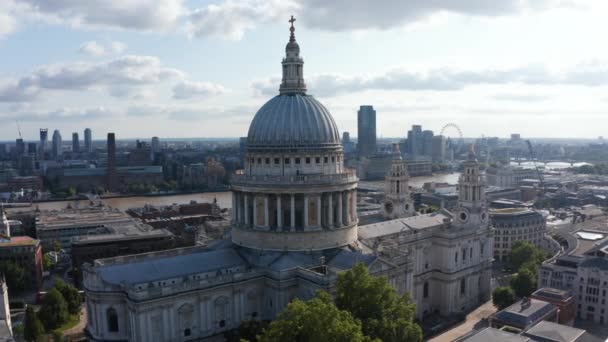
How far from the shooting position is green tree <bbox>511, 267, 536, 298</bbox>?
213 ft

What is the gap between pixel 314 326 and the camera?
33.3 m

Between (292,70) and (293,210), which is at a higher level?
(292,70)

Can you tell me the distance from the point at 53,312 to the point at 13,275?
68.3 feet

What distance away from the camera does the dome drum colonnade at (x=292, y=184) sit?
5253 cm

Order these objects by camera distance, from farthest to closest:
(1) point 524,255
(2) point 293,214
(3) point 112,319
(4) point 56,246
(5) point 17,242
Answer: (4) point 56,246 < (5) point 17,242 < (1) point 524,255 < (2) point 293,214 < (3) point 112,319

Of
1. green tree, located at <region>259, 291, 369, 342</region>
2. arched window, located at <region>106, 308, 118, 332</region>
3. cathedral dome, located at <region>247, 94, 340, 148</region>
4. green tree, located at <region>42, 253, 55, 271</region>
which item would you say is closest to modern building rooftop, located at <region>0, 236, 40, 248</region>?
green tree, located at <region>42, 253, 55, 271</region>

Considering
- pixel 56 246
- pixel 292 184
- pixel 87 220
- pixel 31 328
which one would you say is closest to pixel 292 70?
pixel 292 184

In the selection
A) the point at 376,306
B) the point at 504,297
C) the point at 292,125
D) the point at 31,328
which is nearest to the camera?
the point at 376,306

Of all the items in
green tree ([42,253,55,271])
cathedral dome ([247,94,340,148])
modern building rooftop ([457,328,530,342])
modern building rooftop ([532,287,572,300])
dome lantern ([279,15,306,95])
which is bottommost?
green tree ([42,253,55,271])

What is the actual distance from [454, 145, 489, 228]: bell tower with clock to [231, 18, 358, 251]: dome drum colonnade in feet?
76.7

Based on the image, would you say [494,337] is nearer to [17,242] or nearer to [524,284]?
[524,284]

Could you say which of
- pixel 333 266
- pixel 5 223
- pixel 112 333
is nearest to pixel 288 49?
pixel 333 266

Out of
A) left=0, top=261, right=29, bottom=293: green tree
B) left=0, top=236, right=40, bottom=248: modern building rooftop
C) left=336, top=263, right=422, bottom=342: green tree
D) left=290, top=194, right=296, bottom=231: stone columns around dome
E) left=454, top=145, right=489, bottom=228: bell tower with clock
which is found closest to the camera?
left=336, top=263, right=422, bottom=342: green tree

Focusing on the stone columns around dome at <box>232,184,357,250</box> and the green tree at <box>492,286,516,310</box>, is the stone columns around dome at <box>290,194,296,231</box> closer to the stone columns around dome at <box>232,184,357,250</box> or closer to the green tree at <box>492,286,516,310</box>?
the stone columns around dome at <box>232,184,357,250</box>
